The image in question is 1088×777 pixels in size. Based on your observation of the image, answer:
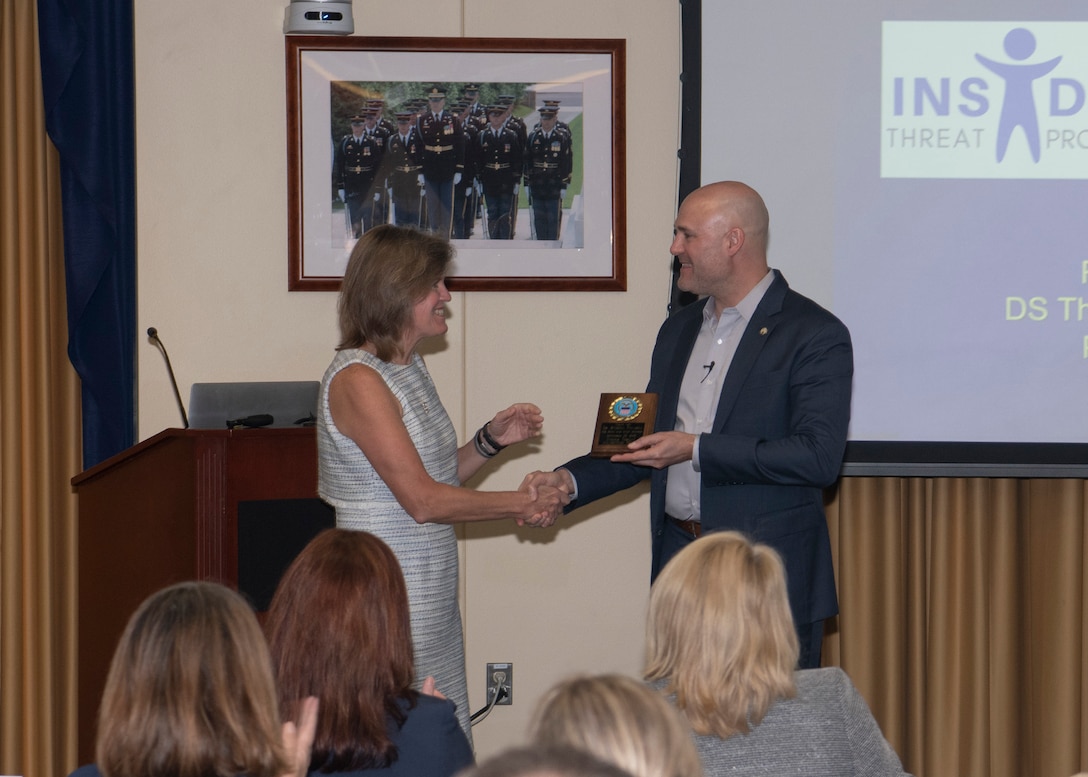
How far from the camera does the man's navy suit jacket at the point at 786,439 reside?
276cm

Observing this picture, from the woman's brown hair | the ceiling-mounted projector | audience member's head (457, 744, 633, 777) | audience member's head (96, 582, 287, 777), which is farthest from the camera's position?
the ceiling-mounted projector

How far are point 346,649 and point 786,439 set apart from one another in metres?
1.41

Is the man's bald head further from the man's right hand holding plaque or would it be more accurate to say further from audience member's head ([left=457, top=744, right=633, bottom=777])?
audience member's head ([left=457, top=744, right=633, bottom=777])

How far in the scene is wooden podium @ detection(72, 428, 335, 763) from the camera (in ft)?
8.93

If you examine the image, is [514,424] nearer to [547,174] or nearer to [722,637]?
[547,174]

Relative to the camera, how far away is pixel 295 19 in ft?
12.0

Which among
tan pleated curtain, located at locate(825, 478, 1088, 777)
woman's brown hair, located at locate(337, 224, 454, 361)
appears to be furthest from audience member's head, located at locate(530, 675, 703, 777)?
tan pleated curtain, located at locate(825, 478, 1088, 777)

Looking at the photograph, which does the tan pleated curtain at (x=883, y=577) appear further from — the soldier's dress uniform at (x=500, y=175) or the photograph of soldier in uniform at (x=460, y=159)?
the soldier's dress uniform at (x=500, y=175)

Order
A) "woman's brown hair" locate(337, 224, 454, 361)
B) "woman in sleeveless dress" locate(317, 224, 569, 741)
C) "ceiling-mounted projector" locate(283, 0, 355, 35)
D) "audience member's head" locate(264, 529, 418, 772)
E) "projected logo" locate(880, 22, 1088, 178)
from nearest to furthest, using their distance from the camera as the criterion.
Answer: "audience member's head" locate(264, 529, 418, 772), "woman in sleeveless dress" locate(317, 224, 569, 741), "woman's brown hair" locate(337, 224, 454, 361), "projected logo" locate(880, 22, 1088, 178), "ceiling-mounted projector" locate(283, 0, 355, 35)

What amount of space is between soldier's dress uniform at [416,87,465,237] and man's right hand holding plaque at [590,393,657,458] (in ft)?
3.57

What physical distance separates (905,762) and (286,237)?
2.67m

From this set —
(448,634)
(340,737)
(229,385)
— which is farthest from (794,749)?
(229,385)

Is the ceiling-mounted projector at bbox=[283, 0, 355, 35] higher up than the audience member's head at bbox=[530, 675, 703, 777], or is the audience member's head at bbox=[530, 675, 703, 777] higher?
the ceiling-mounted projector at bbox=[283, 0, 355, 35]

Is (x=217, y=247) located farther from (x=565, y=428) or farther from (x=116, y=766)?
(x=116, y=766)
